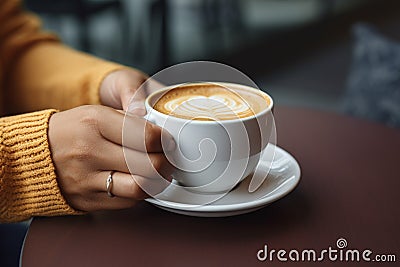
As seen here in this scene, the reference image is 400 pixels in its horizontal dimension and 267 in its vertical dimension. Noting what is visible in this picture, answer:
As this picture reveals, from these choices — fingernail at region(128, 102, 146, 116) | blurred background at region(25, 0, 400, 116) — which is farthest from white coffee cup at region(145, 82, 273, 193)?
blurred background at region(25, 0, 400, 116)

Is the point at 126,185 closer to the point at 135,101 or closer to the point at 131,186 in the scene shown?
the point at 131,186

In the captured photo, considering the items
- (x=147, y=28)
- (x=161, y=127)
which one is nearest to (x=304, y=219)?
(x=161, y=127)

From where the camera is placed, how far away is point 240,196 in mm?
692

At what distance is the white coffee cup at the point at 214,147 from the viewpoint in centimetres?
64

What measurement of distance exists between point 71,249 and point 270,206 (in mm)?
241

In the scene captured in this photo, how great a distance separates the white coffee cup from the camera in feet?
2.10

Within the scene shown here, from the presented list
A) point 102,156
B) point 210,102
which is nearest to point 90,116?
point 102,156

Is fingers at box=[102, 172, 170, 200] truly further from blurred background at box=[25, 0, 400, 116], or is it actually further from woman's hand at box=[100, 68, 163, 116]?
blurred background at box=[25, 0, 400, 116]

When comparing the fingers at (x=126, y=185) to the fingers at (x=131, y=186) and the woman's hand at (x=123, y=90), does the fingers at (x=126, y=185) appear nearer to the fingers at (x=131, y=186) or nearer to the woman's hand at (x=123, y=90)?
the fingers at (x=131, y=186)

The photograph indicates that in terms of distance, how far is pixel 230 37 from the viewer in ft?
10.7

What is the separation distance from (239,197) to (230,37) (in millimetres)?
2662

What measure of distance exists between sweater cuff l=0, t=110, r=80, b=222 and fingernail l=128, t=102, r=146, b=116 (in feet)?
0.32

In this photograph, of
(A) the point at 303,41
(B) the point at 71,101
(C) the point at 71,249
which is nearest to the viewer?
(C) the point at 71,249

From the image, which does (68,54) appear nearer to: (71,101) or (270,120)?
(71,101)
